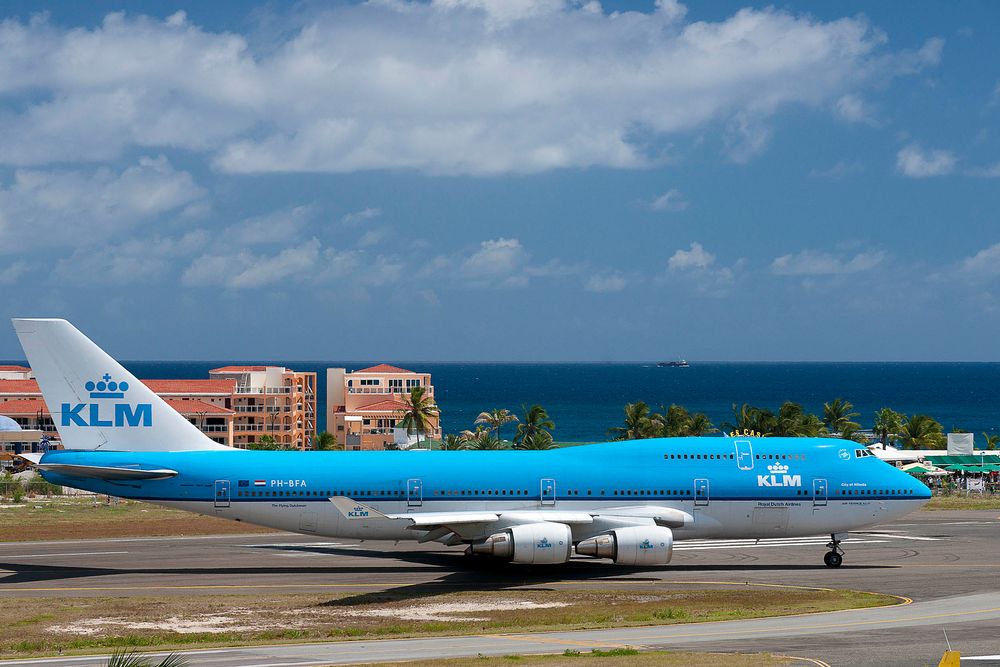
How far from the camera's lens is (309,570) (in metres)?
45.1

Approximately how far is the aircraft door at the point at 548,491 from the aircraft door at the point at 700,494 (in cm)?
561

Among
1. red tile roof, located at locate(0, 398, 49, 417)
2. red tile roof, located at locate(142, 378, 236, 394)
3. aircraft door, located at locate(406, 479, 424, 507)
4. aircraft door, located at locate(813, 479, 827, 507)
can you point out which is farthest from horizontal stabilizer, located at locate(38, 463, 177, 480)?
red tile roof, located at locate(142, 378, 236, 394)

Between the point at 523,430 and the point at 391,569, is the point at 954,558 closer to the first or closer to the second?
the point at 391,569

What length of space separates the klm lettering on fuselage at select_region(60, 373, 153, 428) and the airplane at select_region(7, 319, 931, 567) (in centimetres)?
4

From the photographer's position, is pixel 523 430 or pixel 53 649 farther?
pixel 523 430

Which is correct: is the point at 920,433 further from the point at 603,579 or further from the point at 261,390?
the point at 603,579

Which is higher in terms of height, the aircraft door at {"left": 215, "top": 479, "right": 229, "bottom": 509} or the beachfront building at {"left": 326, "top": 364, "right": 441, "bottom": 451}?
the beachfront building at {"left": 326, "top": 364, "right": 441, "bottom": 451}

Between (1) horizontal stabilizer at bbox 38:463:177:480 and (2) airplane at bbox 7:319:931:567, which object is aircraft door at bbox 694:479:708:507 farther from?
(1) horizontal stabilizer at bbox 38:463:177:480

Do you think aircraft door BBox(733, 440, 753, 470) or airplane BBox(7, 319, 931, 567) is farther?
aircraft door BBox(733, 440, 753, 470)

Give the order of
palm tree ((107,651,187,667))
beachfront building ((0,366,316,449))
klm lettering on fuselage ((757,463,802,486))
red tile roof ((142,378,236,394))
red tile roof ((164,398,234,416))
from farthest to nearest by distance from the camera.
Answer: red tile roof ((142,378,236,394)), beachfront building ((0,366,316,449)), red tile roof ((164,398,234,416)), klm lettering on fuselage ((757,463,802,486)), palm tree ((107,651,187,667))

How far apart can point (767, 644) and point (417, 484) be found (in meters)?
17.7

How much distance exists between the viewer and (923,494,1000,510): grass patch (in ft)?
234

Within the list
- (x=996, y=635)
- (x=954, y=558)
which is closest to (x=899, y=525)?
(x=954, y=558)

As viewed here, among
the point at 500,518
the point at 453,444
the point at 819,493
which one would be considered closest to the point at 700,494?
the point at 819,493
